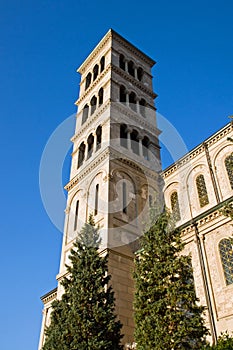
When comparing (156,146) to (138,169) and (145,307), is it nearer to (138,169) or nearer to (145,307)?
(138,169)

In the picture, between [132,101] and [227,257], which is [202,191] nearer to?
[227,257]

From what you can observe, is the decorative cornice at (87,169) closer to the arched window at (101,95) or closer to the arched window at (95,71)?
the arched window at (101,95)

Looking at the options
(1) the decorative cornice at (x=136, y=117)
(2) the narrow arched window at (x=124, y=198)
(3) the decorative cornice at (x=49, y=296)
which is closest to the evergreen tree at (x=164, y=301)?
(2) the narrow arched window at (x=124, y=198)

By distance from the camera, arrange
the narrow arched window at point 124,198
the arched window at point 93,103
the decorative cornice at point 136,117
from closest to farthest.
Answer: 1. the narrow arched window at point 124,198
2. the decorative cornice at point 136,117
3. the arched window at point 93,103

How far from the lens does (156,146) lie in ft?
92.9

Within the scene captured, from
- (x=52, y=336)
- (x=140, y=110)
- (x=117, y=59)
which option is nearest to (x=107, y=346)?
(x=52, y=336)

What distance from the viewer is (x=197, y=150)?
23297 mm

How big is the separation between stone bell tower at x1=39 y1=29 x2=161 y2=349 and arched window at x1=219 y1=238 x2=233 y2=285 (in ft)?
12.5

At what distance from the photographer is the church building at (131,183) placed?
650 inches

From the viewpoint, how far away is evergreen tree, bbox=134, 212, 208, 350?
11727mm

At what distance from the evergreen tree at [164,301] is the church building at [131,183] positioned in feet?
6.79

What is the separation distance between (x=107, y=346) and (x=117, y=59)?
2596 cm

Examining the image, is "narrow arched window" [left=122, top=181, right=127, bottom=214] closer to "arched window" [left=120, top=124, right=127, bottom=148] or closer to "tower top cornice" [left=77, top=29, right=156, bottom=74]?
"arched window" [left=120, top=124, right=127, bottom=148]

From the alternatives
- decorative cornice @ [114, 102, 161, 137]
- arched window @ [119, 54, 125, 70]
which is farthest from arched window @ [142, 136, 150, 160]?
arched window @ [119, 54, 125, 70]
